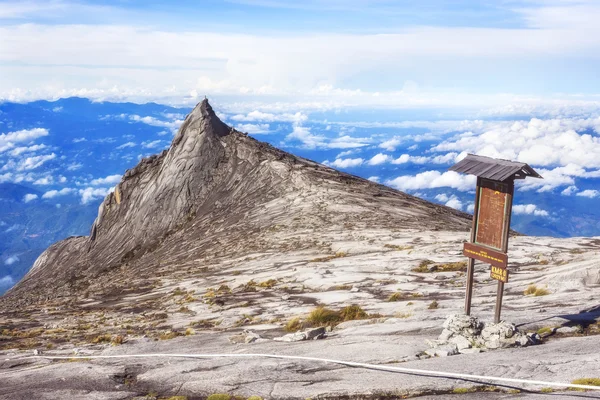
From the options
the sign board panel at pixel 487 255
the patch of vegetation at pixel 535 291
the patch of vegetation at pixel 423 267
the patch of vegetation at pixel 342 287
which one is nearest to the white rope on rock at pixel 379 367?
the sign board panel at pixel 487 255

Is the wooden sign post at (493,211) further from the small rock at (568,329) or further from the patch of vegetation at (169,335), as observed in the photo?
the patch of vegetation at (169,335)

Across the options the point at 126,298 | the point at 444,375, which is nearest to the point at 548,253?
the point at 444,375

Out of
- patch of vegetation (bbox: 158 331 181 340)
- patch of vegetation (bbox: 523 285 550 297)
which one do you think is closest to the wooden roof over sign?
patch of vegetation (bbox: 523 285 550 297)

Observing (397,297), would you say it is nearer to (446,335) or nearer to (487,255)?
(487,255)

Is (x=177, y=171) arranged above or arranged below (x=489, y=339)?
above

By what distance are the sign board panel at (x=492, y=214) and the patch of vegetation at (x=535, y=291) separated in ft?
21.8

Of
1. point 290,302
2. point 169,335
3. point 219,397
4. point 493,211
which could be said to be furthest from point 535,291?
point 169,335

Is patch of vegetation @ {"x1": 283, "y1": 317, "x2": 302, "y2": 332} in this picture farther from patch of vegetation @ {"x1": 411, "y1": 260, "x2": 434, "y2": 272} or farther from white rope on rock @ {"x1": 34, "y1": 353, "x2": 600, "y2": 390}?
patch of vegetation @ {"x1": 411, "y1": 260, "x2": 434, "y2": 272}

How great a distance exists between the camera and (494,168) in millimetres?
21047

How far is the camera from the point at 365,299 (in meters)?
28.2

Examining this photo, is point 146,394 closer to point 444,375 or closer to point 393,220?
point 444,375

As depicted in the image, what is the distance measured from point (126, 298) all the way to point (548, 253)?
29444 millimetres

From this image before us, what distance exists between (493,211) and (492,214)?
144mm

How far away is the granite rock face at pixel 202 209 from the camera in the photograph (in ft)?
174
